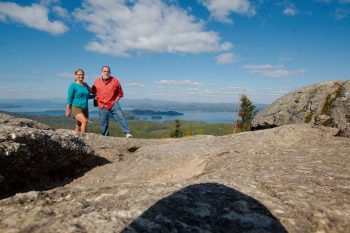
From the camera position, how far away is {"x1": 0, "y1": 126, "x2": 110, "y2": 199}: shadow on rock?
8.28 meters

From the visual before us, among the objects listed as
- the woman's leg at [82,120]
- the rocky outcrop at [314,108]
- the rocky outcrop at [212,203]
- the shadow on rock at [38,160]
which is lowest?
the shadow on rock at [38,160]

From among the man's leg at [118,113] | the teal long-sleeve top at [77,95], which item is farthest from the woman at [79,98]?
the man's leg at [118,113]

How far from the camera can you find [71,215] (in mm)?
3439

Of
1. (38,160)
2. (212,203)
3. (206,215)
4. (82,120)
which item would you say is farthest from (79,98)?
(206,215)

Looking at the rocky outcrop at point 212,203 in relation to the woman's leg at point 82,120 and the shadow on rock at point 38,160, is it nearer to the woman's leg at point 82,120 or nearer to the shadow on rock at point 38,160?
the shadow on rock at point 38,160

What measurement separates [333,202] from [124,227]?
10.2ft

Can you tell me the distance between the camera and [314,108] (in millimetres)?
17641

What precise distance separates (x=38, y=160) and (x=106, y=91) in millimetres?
7219

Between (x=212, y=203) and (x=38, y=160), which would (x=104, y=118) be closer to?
(x=38, y=160)

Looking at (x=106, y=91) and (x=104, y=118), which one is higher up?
(x=106, y=91)

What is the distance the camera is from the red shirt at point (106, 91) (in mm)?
16031

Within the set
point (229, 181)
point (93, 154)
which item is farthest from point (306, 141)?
point (93, 154)

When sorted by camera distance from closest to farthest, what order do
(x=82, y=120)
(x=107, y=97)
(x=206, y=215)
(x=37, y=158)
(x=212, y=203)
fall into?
(x=206, y=215) → (x=212, y=203) → (x=37, y=158) → (x=82, y=120) → (x=107, y=97)

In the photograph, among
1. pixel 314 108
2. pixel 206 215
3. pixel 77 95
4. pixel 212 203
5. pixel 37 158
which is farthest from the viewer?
pixel 314 108
